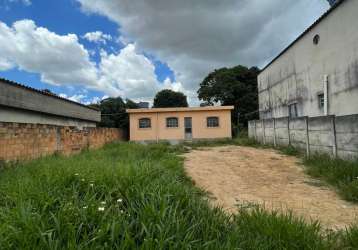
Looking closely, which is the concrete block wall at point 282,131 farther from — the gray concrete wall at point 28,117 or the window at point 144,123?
the window at point 144,123

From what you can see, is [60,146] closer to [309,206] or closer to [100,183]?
[100,183]

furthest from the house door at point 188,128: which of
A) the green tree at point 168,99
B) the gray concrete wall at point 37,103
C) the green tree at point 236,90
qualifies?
the green tree at point 168,99

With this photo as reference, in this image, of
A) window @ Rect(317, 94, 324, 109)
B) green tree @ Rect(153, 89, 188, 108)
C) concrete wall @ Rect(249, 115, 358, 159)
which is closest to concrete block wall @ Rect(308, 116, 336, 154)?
concrete wall @ Rect(249, 115, 358, 159)

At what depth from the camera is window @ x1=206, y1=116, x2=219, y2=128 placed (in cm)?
1888

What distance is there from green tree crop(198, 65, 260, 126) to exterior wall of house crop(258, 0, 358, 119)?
11036 mm

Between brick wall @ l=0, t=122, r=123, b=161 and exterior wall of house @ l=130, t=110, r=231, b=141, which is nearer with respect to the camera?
brick wall @ l=0, t=122, r=123, b=161

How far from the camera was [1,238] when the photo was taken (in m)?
2.00

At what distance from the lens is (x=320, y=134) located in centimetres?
755

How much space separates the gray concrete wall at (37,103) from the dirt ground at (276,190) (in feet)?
28.7

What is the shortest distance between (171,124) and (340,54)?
11326 millimetres

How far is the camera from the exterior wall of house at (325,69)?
9586 mm

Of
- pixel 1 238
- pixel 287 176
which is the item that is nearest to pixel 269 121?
pixel 287 176

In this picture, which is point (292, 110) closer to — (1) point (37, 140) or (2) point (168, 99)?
(1) point (37, 140)

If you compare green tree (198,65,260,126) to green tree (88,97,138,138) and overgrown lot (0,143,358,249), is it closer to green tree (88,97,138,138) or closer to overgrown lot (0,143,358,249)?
A: green tree (88,97,138,138)
